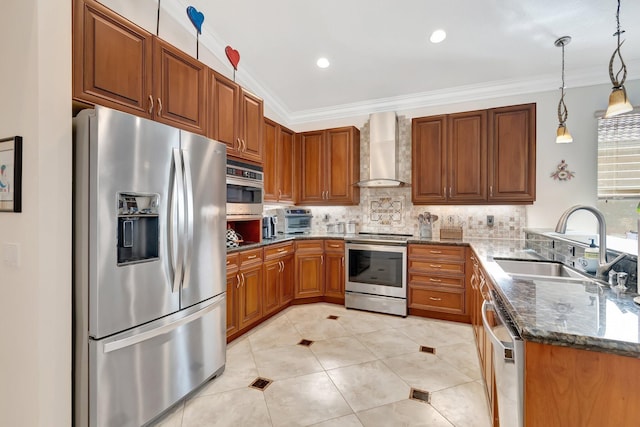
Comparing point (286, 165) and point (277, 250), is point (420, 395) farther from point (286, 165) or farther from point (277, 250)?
point (286, 165)

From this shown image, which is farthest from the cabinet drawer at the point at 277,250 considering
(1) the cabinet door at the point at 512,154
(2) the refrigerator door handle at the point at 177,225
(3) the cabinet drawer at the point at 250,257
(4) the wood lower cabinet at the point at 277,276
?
(1) the cabinet door at the point at 512,154

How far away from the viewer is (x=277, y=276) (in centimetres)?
340

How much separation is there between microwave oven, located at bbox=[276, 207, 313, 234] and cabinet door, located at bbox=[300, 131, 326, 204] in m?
0.25

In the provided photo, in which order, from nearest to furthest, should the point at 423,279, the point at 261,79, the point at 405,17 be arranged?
the point at 405,17 → the point at 423,279 → the point at 261,79

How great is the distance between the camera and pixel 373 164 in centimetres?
399

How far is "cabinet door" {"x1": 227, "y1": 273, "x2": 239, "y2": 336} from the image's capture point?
2.59 meters

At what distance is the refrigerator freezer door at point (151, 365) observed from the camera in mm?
1423

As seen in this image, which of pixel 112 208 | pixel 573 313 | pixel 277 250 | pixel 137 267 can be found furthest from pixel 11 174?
pixel 573 313

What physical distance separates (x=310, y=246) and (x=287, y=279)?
0.53 metres

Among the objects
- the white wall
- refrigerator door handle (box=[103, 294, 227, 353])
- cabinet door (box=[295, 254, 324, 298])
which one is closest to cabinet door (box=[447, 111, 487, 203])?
cabinet door (box=[295, 254, 324, 298])

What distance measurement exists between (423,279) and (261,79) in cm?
331

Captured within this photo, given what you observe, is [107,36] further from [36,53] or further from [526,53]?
[526,53]

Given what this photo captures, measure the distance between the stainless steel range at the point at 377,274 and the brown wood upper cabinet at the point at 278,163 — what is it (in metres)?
1.18

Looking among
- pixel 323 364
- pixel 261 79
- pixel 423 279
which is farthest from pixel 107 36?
pixel 423 279
